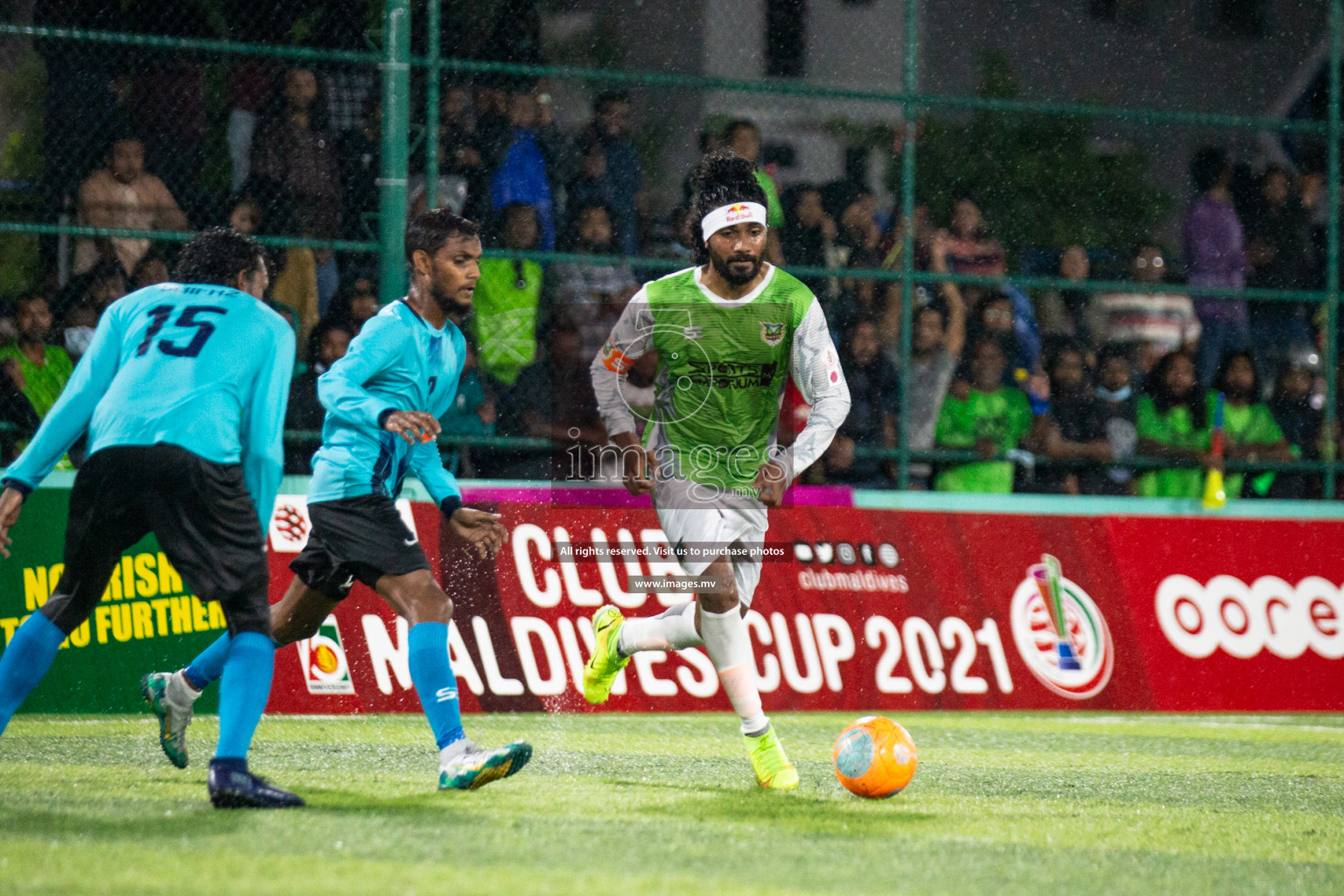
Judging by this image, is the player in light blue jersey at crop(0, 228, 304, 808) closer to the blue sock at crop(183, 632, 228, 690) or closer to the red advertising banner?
the blue sock at crop(183, 632, 228, 690)

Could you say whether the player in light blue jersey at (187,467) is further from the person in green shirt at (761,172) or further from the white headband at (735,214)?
the person in green shirt at (761,172)

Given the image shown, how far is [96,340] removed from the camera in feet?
19.4

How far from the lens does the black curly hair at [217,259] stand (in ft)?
19.8

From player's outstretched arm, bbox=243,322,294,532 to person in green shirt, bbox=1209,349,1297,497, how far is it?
854cm

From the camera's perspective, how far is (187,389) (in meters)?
5.80

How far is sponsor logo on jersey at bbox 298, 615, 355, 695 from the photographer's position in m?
9.88

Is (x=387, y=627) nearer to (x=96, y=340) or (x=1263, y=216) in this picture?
(x=96, y=340)

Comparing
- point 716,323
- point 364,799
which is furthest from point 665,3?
point 364,799

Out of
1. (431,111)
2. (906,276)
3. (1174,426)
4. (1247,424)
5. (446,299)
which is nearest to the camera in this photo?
(446,299)

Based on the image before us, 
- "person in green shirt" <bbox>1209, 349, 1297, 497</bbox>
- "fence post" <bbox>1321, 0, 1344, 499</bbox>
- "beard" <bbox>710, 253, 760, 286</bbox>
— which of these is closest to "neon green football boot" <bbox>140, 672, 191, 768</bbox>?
"beard" <bbox>710, 253, 760, 286</bbox>

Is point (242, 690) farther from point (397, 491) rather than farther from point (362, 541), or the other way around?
point (397, 491)

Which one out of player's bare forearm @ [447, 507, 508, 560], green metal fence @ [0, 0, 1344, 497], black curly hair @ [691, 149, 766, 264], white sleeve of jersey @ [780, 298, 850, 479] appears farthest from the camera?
green metal fence @ [0, 0, 1344, 497]

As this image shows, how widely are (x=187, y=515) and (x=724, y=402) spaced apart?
2483mm

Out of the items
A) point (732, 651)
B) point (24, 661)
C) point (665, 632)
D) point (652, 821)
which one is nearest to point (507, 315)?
point (665, 632)
